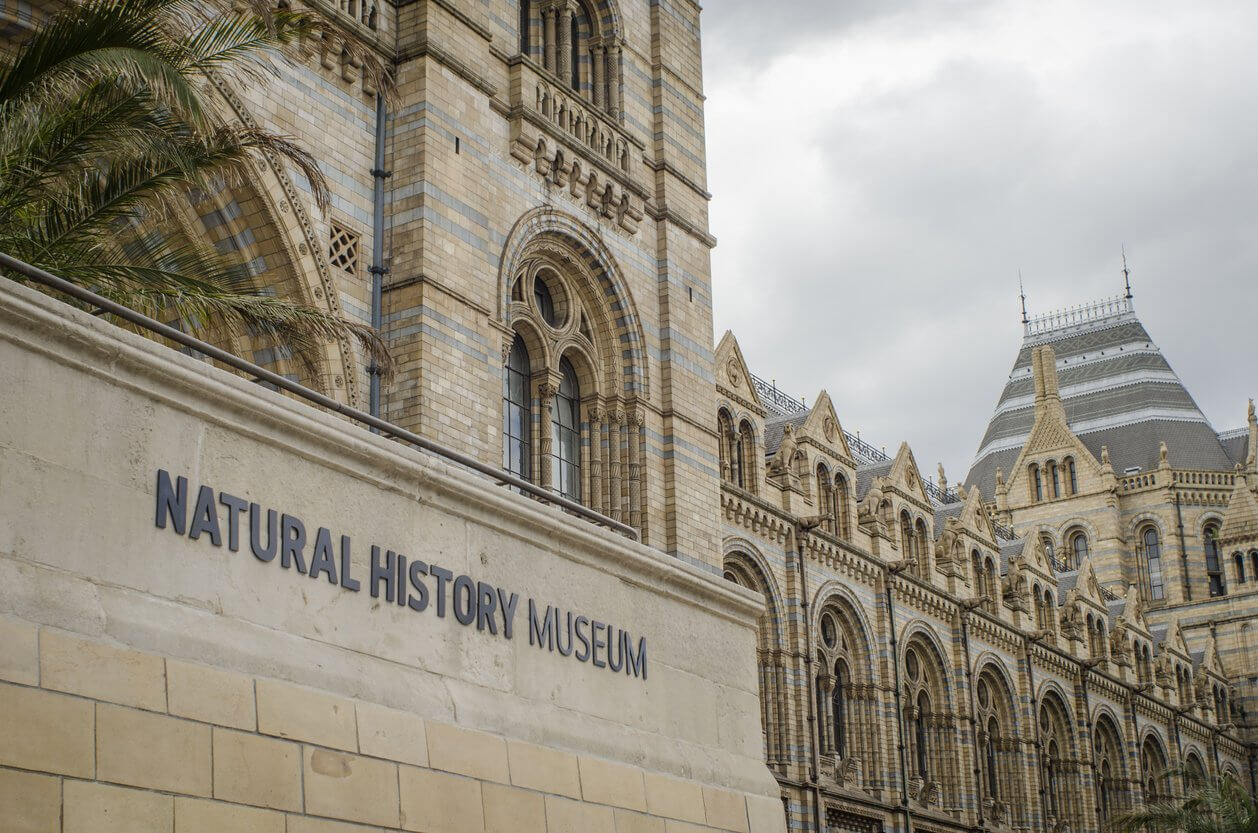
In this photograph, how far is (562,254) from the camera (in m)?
22.0

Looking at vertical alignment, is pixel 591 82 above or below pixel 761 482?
above

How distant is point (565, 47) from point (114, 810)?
16.6 m

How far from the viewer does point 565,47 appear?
23172mm

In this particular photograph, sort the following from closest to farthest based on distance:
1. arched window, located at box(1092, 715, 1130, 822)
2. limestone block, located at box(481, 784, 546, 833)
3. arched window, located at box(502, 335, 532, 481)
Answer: limestone block, located at box(481, 784, 546, 833), arched window, located at box(502, 335, 532, 481), arched window, located at box(1092, 715, 1130, 822)

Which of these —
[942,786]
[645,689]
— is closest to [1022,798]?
[942,786]

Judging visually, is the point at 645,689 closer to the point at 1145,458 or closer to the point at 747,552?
the point at 747,552

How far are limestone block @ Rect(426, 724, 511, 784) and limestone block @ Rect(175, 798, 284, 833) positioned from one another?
4.80 feet

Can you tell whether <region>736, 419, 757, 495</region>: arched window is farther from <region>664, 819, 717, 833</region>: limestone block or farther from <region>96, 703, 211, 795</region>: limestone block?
<region>96, 703, 211, 795</region>: limestone block

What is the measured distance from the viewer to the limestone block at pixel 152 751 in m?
8.41

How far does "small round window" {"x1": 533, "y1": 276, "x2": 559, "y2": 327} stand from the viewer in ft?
72.7

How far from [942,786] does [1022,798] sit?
465 centimetres

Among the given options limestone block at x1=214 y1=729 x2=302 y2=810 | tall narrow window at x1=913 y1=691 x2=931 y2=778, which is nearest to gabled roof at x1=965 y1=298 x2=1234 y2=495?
tall narrow window at x1=913 y1=691 x2=931 y2=778

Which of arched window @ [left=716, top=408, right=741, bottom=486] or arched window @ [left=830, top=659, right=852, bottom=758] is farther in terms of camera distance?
arched window @ [left=830, top=659, right=852, bottom=758]

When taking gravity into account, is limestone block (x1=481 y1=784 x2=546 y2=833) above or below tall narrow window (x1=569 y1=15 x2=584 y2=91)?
below
